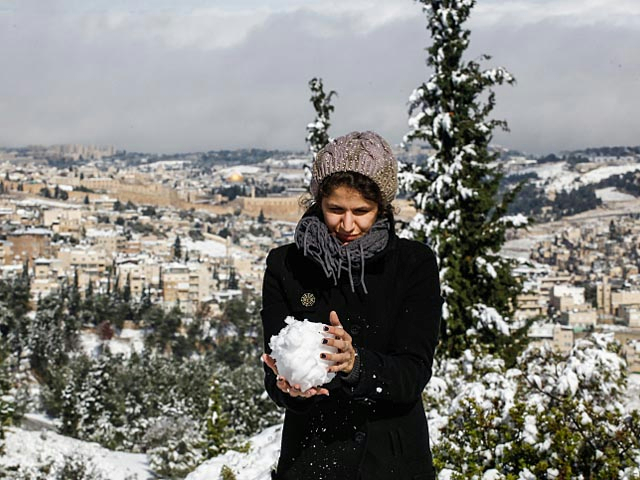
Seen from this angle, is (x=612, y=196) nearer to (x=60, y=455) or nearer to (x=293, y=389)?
(x=60, y=455)

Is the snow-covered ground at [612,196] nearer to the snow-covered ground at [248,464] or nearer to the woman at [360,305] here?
the snow-covered ground at [248,464]

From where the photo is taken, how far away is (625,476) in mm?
2645

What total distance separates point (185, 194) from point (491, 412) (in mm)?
132531

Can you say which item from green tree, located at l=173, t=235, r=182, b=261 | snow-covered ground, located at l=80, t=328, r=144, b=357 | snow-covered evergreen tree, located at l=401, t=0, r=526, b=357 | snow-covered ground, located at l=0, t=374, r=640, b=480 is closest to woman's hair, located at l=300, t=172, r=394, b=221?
snow-covered ground, located at l=0, t=374, r=640, b=480

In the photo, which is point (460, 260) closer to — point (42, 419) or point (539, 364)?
point (539, 364)

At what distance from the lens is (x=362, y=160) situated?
4.63 feet

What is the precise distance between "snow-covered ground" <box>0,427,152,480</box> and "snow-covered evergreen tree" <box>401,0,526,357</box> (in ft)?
23.3

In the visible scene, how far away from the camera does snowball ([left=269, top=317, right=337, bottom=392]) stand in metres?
1.25

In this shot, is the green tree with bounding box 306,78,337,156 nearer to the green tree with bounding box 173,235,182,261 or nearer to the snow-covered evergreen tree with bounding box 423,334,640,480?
the snow-covered evergreen tree with bounding box 423,334,640,480

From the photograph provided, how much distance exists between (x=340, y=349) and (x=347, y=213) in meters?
0.29

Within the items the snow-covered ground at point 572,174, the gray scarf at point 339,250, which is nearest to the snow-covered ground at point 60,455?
the gray scarf at point 339,250

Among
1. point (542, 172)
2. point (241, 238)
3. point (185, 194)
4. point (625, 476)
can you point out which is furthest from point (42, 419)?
point (185, 194)

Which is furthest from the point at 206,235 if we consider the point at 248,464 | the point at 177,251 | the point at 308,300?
the point at 308,300

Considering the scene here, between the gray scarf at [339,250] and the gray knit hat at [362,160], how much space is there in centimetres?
8
